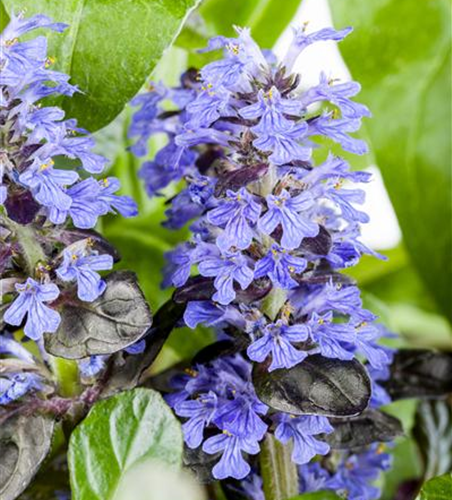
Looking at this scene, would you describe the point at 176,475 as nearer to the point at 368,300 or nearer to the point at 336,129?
the point at 336,129

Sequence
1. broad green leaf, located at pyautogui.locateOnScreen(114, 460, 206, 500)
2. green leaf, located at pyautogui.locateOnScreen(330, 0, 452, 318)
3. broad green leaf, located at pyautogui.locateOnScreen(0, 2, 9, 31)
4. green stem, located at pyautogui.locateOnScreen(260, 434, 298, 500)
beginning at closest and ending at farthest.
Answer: broad green leaf, located at pyautogui.locateOnScreen(114, 460, 206, 500) → green stem, located at pyautogui.locateOnScreen(260, 434, 298, 500) → broad green leaf, located at pyautogui.locateOnScreen(0, 2, 9, 31) → green leaf, located at pyautogui.locateOnScreen(330, 0, 452, 318)

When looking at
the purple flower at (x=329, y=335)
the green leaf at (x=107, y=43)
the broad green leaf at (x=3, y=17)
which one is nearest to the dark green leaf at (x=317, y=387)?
the purple flower at (x=329, y=335)

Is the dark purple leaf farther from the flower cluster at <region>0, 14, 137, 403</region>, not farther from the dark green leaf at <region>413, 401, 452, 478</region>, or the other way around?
the dark green leaf at <region>413, 401, 452, 478</region>

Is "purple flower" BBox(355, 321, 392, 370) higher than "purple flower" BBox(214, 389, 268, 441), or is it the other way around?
"purple flower" BBox(355, 321, 392, 370)

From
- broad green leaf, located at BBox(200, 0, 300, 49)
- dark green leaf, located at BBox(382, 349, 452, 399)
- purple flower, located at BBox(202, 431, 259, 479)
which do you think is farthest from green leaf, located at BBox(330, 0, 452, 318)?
purple flower, located at BBox(202, 431, 259, 479)

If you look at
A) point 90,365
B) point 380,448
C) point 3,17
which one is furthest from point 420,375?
point 3,17
